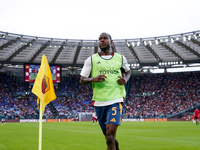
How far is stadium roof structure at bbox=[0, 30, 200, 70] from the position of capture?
4600 cm

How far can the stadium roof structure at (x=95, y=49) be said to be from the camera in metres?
46.0

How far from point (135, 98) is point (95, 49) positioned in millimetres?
13268

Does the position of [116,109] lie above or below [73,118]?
above

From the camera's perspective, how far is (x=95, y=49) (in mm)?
52688

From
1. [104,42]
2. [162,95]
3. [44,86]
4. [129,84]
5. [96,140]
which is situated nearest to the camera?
[104,42]

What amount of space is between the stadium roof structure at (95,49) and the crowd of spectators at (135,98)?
520cm

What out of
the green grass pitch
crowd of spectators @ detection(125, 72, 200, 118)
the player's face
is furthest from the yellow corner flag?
crowd of spectators @ detection(125, 72, 200, 118)

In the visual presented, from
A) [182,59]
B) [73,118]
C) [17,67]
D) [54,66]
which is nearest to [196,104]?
[182,59]

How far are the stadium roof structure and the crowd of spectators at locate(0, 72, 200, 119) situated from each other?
5.20 meters

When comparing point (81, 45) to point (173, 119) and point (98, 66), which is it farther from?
point (98, 66)

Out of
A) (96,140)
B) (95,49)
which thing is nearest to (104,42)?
(96,140)

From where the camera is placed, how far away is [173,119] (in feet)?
156

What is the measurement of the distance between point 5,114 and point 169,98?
30.3 meters

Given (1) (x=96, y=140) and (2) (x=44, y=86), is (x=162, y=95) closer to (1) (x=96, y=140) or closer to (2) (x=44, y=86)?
(1) (x=96, y=140)
